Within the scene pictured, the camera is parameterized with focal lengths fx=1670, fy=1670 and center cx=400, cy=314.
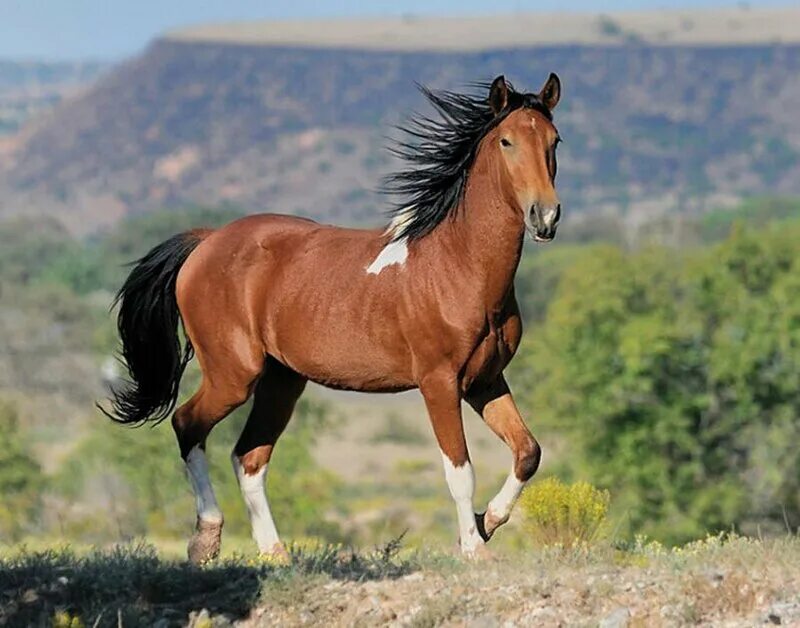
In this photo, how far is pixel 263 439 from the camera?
10.8m

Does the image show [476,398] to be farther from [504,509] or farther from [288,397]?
[288,397]

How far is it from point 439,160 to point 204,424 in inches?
88.5

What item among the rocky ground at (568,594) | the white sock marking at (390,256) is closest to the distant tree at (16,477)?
the white sock marking at (390,256)

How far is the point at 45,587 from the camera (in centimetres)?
871

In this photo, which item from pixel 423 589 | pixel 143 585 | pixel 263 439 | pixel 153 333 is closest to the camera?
pixel 423 589

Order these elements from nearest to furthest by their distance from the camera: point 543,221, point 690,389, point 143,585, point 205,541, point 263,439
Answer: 1. point 143,585
2. point 543,221
3. point 205,541
4. point 263,439
5. point 690,389

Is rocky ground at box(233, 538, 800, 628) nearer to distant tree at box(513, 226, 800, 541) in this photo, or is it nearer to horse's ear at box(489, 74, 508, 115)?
horse's ear at box(489, 74, 508, 115)

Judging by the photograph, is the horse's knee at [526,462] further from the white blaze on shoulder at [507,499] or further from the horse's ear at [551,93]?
the horse's ear at [551,93]

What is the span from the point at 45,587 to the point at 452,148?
3520mm

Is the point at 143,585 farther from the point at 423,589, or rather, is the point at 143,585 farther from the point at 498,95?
the point at 498,95

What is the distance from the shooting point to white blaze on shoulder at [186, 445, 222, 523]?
34.1 ft

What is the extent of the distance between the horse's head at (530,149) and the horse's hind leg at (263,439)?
7.30 ft

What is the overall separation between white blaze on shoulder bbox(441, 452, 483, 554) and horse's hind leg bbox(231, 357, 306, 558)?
1.44 meters

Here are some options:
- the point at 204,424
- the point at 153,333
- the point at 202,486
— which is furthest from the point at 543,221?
the point at 153,333
